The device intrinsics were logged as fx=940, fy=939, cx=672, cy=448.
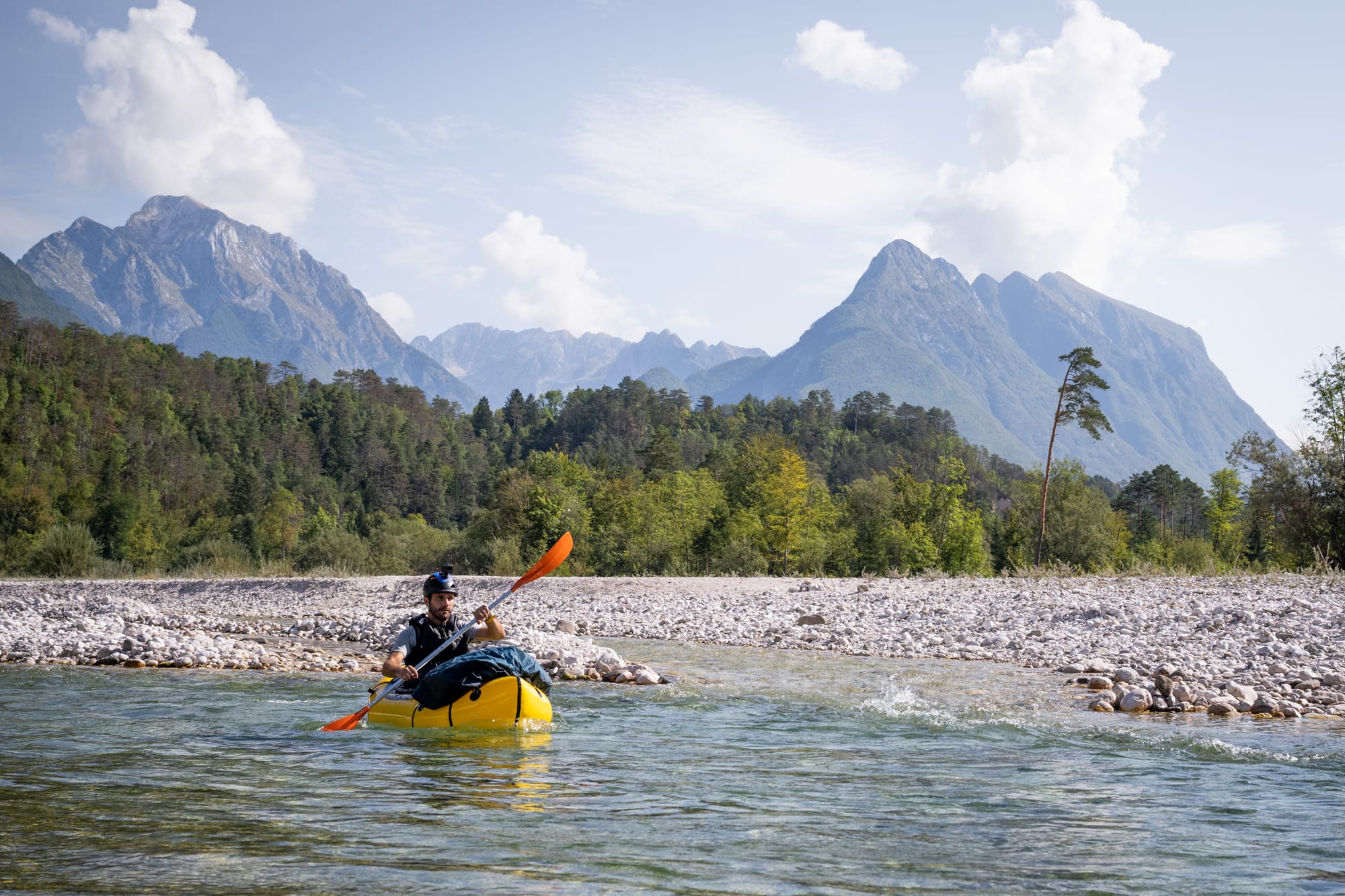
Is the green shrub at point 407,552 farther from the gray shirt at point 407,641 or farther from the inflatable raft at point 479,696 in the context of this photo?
the inflatable raft at point 479,696

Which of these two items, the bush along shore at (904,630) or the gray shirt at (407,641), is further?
the bush along shore at (904,630)

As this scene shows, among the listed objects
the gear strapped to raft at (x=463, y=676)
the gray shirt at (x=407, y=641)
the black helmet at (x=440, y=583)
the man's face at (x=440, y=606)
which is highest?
the black helmet at (x=440, y=583)

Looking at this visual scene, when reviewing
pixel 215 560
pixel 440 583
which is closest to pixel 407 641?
pixel 440 583

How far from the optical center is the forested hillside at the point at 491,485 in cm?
5009

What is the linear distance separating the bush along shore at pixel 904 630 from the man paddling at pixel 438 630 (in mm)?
4025

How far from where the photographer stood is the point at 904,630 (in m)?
20.2

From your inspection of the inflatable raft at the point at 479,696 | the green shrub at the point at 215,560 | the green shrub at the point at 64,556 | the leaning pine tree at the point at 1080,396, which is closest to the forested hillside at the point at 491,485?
the green shrub at the point at 64,556

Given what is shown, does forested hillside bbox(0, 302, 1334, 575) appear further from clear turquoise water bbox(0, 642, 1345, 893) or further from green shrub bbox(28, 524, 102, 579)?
clear turquoise water bbox(0, 642, 1345, 893)

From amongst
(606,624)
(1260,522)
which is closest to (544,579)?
(606,624)

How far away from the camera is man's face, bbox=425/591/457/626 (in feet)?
36.9

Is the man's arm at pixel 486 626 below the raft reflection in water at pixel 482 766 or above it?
above

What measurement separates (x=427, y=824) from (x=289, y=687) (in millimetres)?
8889

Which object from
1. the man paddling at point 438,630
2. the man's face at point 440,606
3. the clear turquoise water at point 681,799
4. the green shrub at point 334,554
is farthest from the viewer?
the green shrub at point 334,554

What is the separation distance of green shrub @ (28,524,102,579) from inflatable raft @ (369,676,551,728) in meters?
55.7
